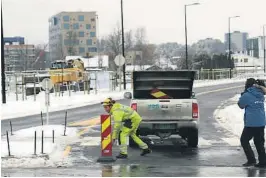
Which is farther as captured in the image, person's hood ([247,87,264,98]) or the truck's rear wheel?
the truck's rear wheel

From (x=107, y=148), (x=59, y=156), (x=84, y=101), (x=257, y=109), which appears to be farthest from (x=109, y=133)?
(x=84, y=101)

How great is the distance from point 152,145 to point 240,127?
17.2 feet

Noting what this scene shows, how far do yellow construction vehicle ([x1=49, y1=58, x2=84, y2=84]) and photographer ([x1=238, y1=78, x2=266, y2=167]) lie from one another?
3311 centimetres

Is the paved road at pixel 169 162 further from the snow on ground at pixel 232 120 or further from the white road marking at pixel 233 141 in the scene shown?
the snow on ground at pixel 232 120

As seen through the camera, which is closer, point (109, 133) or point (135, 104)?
point (109, 133)

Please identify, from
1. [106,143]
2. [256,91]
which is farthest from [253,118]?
[106,143]

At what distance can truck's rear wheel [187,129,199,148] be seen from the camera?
13.7 metres

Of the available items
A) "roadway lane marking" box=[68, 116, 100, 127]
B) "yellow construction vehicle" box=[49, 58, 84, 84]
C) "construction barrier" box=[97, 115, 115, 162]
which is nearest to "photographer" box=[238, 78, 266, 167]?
"construction barrier" box=[97, 115, 115, 162]

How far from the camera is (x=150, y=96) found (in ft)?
48.0

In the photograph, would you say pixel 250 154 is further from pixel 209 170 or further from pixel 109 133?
pixel 109 133

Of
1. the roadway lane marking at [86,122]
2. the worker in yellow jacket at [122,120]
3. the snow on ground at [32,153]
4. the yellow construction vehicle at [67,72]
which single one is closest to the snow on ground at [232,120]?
the roadway lane marking at [86,122]

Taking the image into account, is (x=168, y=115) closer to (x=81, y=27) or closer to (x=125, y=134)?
(x=125, y=134)

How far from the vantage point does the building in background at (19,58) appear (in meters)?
100

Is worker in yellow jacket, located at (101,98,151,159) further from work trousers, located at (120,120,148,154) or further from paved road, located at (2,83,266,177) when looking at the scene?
paved road, located at (2,83,266,177)
